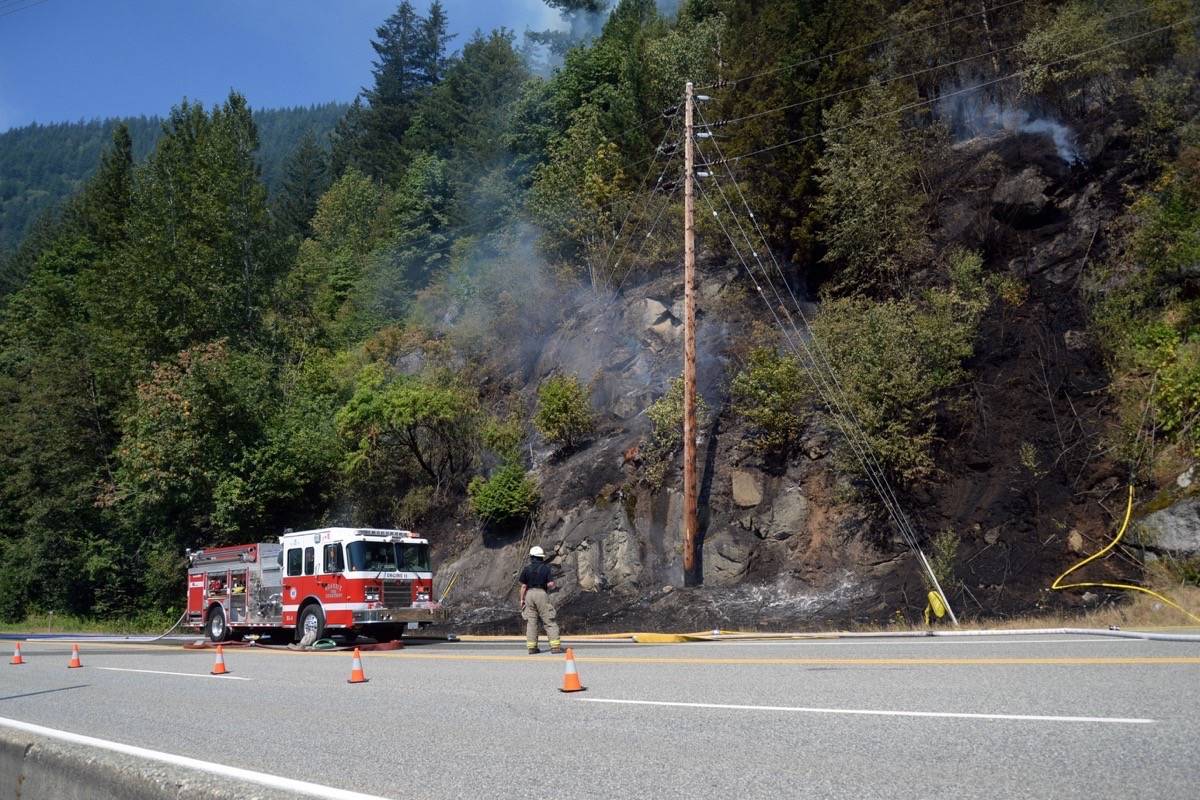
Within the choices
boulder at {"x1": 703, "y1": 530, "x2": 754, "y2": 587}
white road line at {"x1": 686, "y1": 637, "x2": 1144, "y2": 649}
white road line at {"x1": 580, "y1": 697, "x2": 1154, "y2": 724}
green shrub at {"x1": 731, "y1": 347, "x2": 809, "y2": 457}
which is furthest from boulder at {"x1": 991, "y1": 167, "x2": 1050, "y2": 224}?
white road line at {"x1": 580, "y1": 697, "x2": 1154, "y2": 724}

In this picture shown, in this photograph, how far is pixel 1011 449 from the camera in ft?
69.8

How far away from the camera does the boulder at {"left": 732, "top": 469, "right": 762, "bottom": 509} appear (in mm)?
24281

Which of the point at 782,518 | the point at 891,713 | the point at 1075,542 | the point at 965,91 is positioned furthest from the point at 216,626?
the point at 965,91

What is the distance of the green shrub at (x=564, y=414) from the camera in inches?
1161

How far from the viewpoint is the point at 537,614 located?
1596cm

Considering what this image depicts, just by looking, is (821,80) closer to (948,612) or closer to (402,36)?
(948,612)

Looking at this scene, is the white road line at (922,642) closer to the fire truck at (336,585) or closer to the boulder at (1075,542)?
the boulder at (1075,542)

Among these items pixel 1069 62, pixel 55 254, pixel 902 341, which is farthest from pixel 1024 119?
pixel 55 254

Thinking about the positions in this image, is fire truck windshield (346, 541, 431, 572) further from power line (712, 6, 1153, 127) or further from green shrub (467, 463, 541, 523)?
power line (712, 6, 1153, 127)

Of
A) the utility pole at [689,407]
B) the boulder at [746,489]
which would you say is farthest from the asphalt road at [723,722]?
the boulder at [746,489]

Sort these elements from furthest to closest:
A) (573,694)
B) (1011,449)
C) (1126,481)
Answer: (1011,449) < (1126,481) < (573,694)

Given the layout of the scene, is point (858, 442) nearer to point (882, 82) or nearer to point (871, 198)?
point (871, 198)

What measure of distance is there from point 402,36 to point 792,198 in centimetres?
6076

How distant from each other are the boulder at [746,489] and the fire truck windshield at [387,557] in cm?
834
